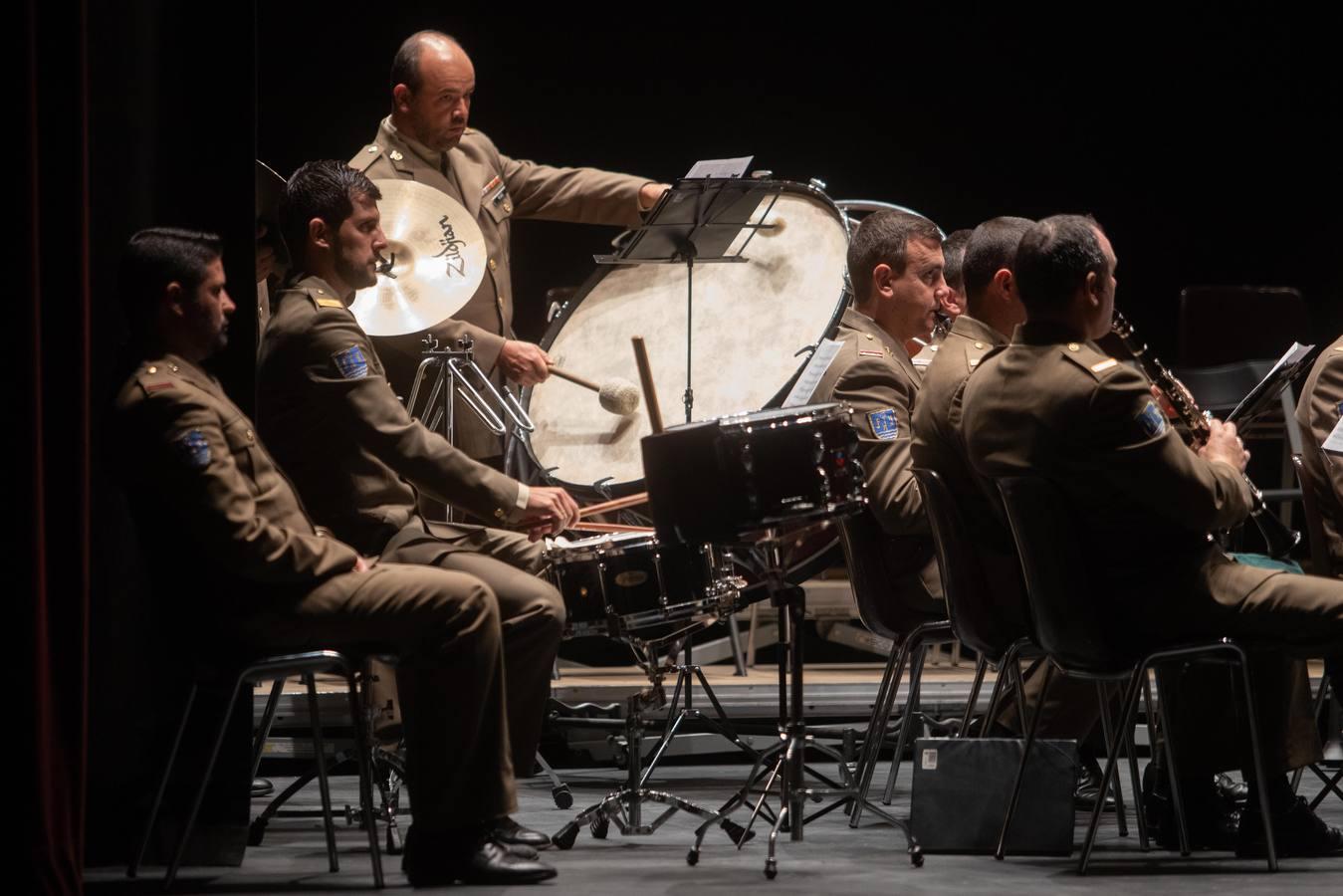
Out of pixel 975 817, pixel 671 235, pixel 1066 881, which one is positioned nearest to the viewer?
pixel 1066 881

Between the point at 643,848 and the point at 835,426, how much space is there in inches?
39.7

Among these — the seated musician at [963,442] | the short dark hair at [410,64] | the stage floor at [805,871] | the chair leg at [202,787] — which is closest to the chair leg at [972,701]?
the seated musician at [963,442]

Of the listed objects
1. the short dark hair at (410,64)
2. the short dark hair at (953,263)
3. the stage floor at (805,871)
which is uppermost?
the short dark hair at (410,64)

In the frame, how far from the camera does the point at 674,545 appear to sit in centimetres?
362

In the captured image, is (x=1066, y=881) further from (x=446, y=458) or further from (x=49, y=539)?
(x=49, y=539)

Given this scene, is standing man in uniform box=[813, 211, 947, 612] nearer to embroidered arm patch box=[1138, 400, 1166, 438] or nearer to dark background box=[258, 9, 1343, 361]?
embroidered arm patch box=[1138, 400, 1166, 438]

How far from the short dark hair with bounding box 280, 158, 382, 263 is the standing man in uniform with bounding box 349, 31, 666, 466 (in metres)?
0.79

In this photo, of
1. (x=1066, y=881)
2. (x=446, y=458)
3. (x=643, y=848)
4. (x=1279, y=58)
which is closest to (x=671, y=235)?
(x=446, y=458)

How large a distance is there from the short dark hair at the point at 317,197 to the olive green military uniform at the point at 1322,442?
84.7 inches

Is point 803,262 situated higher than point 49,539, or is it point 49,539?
point 803,262

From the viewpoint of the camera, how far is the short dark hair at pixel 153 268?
3301mm

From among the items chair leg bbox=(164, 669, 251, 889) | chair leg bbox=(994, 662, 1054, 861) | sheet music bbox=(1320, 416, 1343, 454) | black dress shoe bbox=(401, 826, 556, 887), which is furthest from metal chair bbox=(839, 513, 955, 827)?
chair leg bbox=(164, 669, 251, 889)

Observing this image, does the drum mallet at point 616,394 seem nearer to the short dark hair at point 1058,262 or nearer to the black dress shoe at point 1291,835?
the short dark hair at point 1058,262

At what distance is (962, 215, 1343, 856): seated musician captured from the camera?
323 cm
